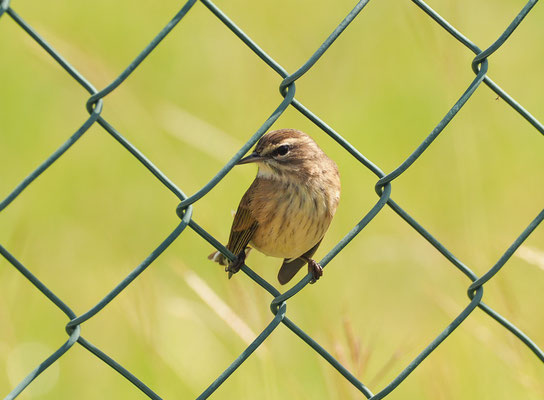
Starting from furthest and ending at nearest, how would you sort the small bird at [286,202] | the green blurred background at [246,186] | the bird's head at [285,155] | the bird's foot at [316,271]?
the green blurred background at [246,186]
the bird's head at [285,155]
the small bird at [286,202]
the bird's foot at [316,271]

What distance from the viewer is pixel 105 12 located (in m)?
8.97

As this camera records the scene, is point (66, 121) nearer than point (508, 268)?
No

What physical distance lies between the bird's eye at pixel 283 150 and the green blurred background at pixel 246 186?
73 cm

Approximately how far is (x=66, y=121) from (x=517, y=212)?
385cm

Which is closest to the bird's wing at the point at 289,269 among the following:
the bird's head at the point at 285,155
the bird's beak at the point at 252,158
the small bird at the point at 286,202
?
the small bird at the point at 286,202

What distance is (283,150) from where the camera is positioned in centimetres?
443

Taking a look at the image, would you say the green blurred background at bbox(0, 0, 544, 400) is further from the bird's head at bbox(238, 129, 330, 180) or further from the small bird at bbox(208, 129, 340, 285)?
the bird's head at bbox(238, 129, 330, 180)

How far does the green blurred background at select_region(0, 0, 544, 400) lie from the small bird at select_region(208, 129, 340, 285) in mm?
343

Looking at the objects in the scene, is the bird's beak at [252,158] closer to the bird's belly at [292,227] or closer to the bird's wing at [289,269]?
the bird's belly at [292,227]

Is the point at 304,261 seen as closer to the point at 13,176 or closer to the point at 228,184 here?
the point at 228,184

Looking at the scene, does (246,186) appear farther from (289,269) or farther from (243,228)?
(243,228)

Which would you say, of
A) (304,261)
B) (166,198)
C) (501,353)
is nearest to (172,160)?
(166,198)

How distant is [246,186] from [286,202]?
9.38ft

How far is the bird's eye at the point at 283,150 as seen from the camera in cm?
441
